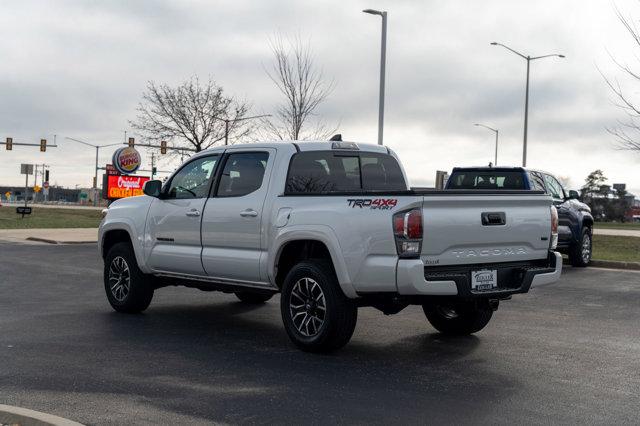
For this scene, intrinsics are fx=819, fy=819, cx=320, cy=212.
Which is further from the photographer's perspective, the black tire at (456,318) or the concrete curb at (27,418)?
the black tire at (456,318)

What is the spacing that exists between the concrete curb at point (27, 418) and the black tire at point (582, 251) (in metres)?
14.6

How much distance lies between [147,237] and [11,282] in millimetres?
4977

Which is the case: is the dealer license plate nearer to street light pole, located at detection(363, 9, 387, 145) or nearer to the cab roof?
the cab roof

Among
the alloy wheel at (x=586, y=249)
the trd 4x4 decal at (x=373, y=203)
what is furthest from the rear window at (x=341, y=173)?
the alloy wheel at (x=586, y=249)

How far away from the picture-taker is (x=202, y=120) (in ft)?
153

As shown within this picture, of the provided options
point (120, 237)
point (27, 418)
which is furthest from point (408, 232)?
point (120, 237)

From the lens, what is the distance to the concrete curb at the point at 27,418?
16.2ft

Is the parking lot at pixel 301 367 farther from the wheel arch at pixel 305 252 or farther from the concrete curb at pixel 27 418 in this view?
the wheel arch at pixel 305 252

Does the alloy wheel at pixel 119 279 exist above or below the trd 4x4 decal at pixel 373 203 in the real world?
below

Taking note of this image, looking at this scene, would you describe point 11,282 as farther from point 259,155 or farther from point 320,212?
point 320,212

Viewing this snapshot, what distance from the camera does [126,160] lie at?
30.5 metres

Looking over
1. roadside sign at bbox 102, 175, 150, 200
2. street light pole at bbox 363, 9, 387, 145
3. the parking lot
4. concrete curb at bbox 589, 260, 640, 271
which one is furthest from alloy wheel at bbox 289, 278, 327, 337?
roadside sign at bbox 102, 175, 150, 200

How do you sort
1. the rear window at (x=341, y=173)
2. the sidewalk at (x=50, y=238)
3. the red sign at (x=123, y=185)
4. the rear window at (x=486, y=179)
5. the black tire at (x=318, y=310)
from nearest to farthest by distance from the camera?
the black tire at (x=318, y=310) → the rear window at (x=341, y=173) → the rear window at (x=486, y=179) → the sidewalk at (x=50, y=238) → the red sign at (x=123, y=185)

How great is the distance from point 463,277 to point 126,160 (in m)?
25.0
